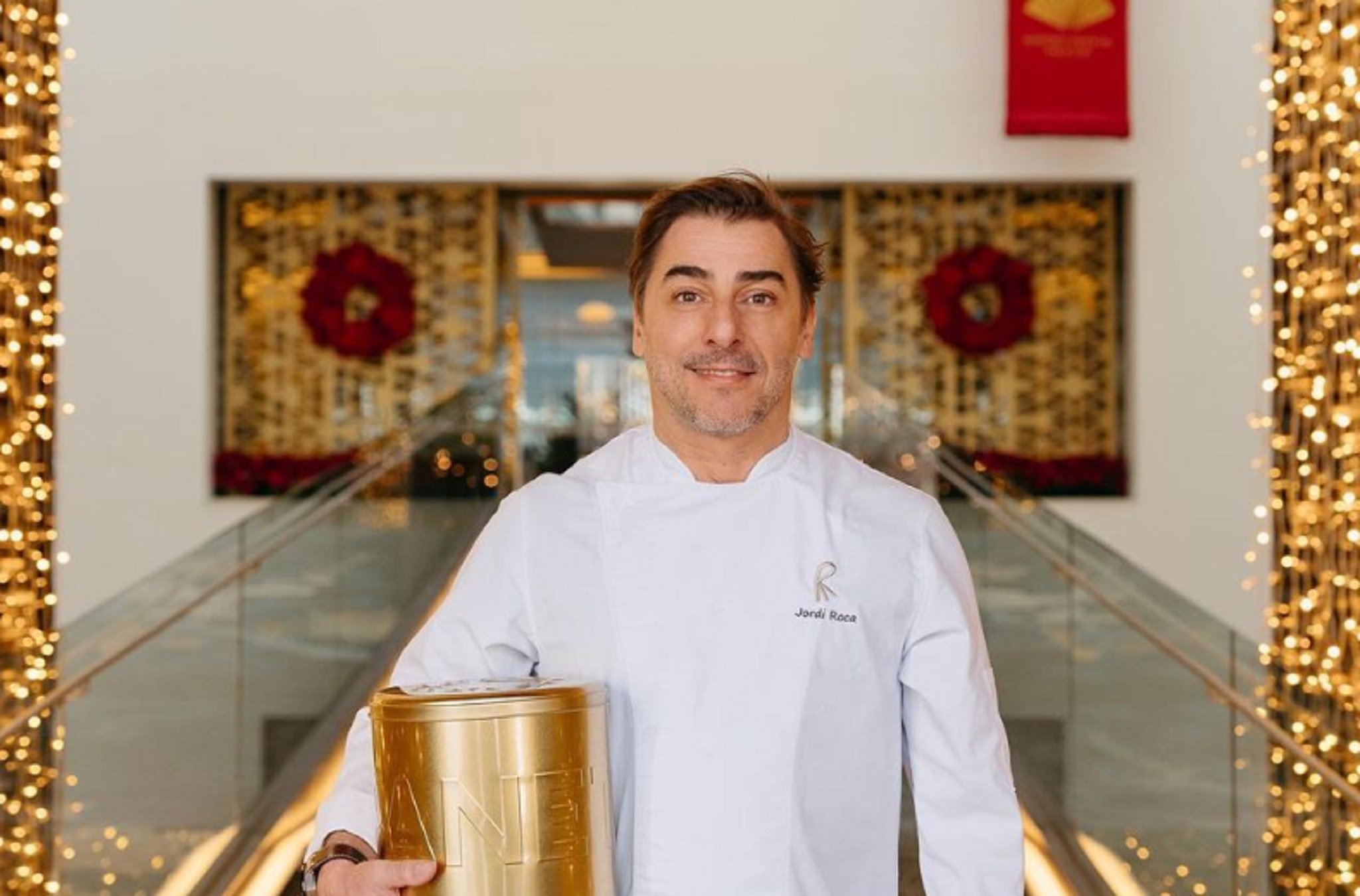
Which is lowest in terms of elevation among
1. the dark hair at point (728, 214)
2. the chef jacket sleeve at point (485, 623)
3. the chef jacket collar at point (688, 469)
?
the chef jacket sleeve at point (485, 623)

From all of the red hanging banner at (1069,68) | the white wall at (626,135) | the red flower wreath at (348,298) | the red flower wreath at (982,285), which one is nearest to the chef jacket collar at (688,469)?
the red hanging banner at (1069,68)

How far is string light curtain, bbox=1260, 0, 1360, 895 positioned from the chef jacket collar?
3.28 m

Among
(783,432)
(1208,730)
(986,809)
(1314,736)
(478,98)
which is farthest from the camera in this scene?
(478,98)

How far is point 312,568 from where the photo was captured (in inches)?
242

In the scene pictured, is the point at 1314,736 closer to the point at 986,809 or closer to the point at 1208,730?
the point at 1208,730

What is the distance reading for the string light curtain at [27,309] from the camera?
5547 mm

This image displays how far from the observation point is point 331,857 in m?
1.65

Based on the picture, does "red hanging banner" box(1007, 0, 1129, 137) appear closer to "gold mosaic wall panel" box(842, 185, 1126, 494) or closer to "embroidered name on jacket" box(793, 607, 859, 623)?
"gold mosaic wall panel" box(842, 185, 1126, 494)

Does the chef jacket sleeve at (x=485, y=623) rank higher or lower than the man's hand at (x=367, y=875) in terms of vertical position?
higher

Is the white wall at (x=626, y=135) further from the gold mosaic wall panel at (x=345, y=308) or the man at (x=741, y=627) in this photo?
the man at (x=741, y=627)

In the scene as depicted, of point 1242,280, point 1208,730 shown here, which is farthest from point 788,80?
point 1208,730

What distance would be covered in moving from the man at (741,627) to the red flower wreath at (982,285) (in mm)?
9901

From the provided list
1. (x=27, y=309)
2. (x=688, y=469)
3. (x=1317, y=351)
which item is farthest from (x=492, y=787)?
(x=27, y=309)

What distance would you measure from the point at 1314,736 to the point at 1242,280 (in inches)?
304
